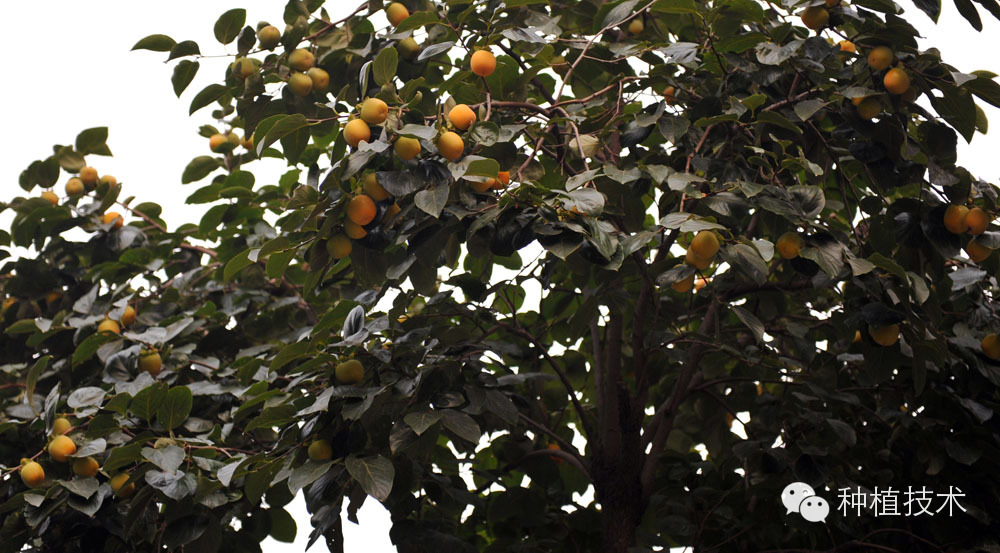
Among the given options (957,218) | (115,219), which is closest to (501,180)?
(957,218)

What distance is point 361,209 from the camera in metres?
1.32

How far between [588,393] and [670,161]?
71cm

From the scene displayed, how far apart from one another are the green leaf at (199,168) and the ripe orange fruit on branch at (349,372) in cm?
82

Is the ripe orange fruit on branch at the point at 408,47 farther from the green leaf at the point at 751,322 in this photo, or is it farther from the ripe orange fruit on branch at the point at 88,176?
the ripe orange fruit on branch at the point at 88,176

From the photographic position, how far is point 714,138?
155 centimetres

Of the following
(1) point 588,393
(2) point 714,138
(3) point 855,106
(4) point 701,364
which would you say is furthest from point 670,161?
(1) point 588,393

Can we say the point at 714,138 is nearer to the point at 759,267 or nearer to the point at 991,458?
the point at 759,267

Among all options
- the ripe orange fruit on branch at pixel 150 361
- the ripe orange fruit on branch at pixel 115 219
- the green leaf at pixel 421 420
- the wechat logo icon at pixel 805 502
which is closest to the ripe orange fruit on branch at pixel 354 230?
the green leaf at pixel 421 420

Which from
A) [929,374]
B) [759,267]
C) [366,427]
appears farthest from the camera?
[929,374]

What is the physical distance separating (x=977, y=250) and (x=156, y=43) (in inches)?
51.8

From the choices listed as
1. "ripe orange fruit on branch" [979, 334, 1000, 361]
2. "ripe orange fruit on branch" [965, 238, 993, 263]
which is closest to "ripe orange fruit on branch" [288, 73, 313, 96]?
"ripe orange fruit on branch" [965, 238, 993, 263]

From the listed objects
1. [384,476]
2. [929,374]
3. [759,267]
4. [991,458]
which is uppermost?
[759,267]

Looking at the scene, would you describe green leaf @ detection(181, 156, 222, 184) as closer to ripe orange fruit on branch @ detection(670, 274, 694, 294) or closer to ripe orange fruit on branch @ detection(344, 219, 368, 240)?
ripe orange fruit on branch @ detection(344, 219, 368, 240)

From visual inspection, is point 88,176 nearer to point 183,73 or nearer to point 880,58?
point 183,73
